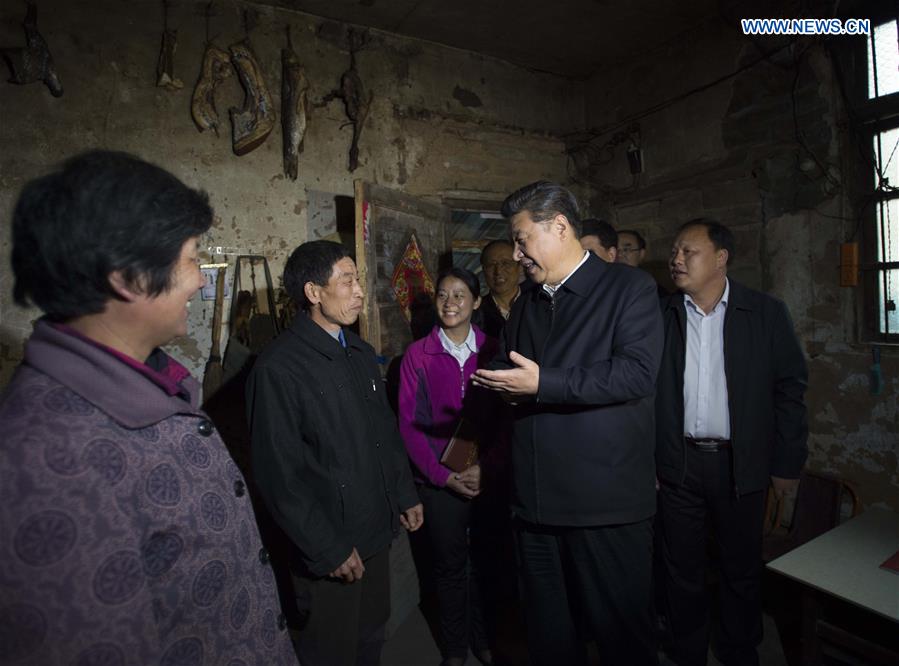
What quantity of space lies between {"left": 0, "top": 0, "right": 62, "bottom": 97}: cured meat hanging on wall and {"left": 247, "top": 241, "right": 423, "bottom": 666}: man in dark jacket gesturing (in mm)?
2347

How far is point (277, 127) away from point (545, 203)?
9.33 feet

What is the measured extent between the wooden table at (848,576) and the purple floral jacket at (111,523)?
1.97 meters

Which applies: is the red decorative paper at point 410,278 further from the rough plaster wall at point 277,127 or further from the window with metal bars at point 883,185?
the window with metal bars at point 883,185

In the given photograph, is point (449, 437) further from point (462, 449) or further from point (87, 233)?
point (87, 233)

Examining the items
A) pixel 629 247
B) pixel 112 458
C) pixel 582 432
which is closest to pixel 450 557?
pixel 582 432

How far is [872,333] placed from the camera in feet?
11.7

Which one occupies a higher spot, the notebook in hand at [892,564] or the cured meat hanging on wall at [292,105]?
the cured meat hanging on wall at [292,105]

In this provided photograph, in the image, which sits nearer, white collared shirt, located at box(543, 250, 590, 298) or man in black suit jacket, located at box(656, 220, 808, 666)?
white collared shirt, located at box(543, 250, 590, 298)

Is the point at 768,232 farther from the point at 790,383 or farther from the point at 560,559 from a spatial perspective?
the point at 560,559

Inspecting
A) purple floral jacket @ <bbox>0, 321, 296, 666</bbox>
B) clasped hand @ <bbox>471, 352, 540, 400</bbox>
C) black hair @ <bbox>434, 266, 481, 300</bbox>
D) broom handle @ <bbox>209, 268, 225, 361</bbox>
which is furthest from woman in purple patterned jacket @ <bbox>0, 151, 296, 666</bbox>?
broom handle @ <bbox>209, 268, 225, 361</bbox>

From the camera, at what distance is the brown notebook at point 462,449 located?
2568mm

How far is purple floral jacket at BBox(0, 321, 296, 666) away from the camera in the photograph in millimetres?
774

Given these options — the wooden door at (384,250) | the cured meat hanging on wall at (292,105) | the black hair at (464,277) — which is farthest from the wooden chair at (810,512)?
the cured meat hanging on wall at (292,105)

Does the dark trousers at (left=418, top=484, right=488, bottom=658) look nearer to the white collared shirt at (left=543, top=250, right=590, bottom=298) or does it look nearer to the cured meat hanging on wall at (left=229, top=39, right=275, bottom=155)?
the white collared shirt at (left=543, top=250, right=590, bottom=298)
